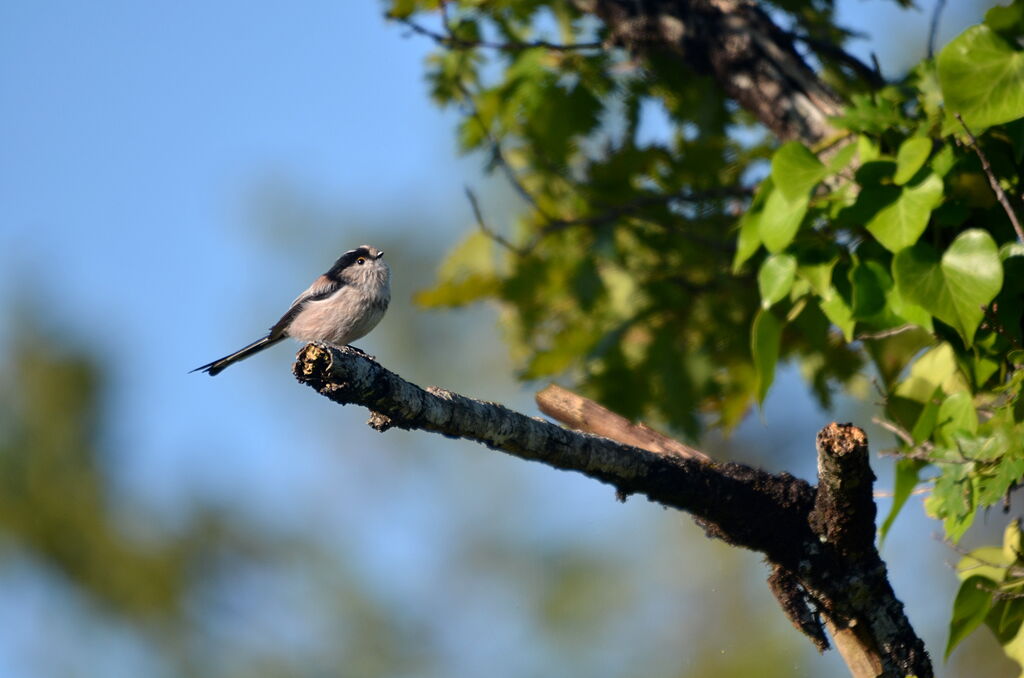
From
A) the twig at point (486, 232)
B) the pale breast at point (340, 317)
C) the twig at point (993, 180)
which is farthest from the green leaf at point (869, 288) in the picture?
the pale breast at point (340, 317)

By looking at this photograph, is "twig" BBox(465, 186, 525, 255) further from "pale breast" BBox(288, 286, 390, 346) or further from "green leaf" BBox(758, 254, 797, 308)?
"green leaf" BBox(758, 254, 797, 308)

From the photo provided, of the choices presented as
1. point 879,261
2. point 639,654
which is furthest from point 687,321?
point 639,654

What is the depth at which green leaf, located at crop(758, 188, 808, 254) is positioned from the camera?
12.2 feet

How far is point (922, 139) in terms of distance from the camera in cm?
357

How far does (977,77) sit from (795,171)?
2.12 feet

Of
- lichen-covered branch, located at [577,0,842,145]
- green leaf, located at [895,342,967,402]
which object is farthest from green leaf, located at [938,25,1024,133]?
lichen-covered branch, located at [577,0,842,145]

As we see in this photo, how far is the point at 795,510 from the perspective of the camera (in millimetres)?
3631

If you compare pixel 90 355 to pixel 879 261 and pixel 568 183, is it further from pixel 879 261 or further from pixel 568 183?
pixel 879 261

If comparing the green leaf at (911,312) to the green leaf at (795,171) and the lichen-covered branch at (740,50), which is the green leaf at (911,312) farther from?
the lichen-covered branch at (740,50)

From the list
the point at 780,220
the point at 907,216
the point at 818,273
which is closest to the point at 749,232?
the point at 780,220

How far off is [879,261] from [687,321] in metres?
1.91

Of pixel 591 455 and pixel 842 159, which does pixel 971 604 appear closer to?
pixel 591 455

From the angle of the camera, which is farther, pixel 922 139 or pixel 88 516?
pixel 88 516

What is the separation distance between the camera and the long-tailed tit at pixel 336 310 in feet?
16.0
